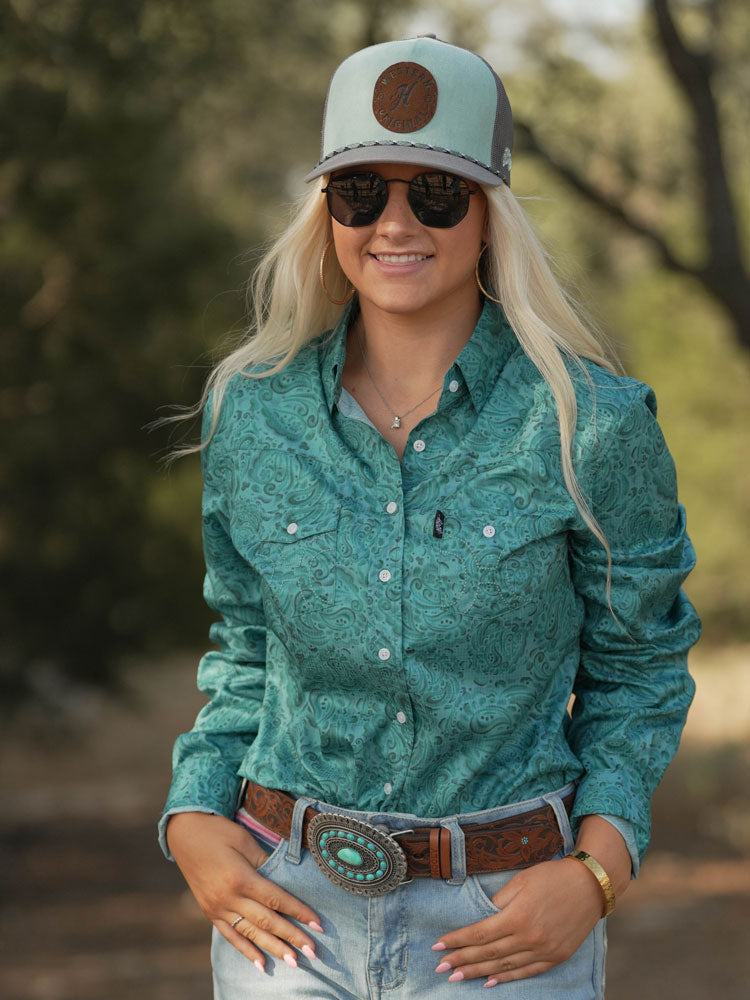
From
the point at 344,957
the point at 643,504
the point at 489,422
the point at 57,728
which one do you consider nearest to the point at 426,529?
the point at 489,422

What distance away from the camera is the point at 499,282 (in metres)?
1.95

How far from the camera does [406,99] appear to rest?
6.13 ft

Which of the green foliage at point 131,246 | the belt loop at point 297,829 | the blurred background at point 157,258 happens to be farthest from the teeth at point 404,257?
the green foliage at point 131,246

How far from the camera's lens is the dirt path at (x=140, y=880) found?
588 centimetres

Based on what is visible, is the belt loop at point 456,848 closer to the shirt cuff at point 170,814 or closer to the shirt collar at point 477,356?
the shirt cuff at point 170,814

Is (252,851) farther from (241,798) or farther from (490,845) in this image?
(490,845)

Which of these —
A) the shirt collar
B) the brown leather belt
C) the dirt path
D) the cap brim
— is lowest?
the dirt path

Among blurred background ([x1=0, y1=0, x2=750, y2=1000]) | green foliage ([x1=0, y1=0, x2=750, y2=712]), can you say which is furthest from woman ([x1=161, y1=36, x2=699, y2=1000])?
green foliage ([x1=0, y1=0, x2=750, y2=712])

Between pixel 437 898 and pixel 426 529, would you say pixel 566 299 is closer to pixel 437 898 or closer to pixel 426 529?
pixel 426 529

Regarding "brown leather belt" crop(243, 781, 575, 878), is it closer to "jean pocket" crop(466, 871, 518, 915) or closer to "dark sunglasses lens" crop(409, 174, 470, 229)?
"jean pocket" crop(466, 871, 518, 915)

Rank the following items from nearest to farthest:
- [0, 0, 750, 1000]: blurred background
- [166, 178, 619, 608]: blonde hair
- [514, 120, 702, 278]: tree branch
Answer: [166, 178, 619, 608]: blonde hair < [0, 0, 750, 1000]: blurred background < [514, 120, 702, 278]: tree branch

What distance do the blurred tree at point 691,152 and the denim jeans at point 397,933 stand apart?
3.42 metres

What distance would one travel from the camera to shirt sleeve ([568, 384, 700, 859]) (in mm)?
1829

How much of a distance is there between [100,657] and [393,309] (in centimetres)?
380
